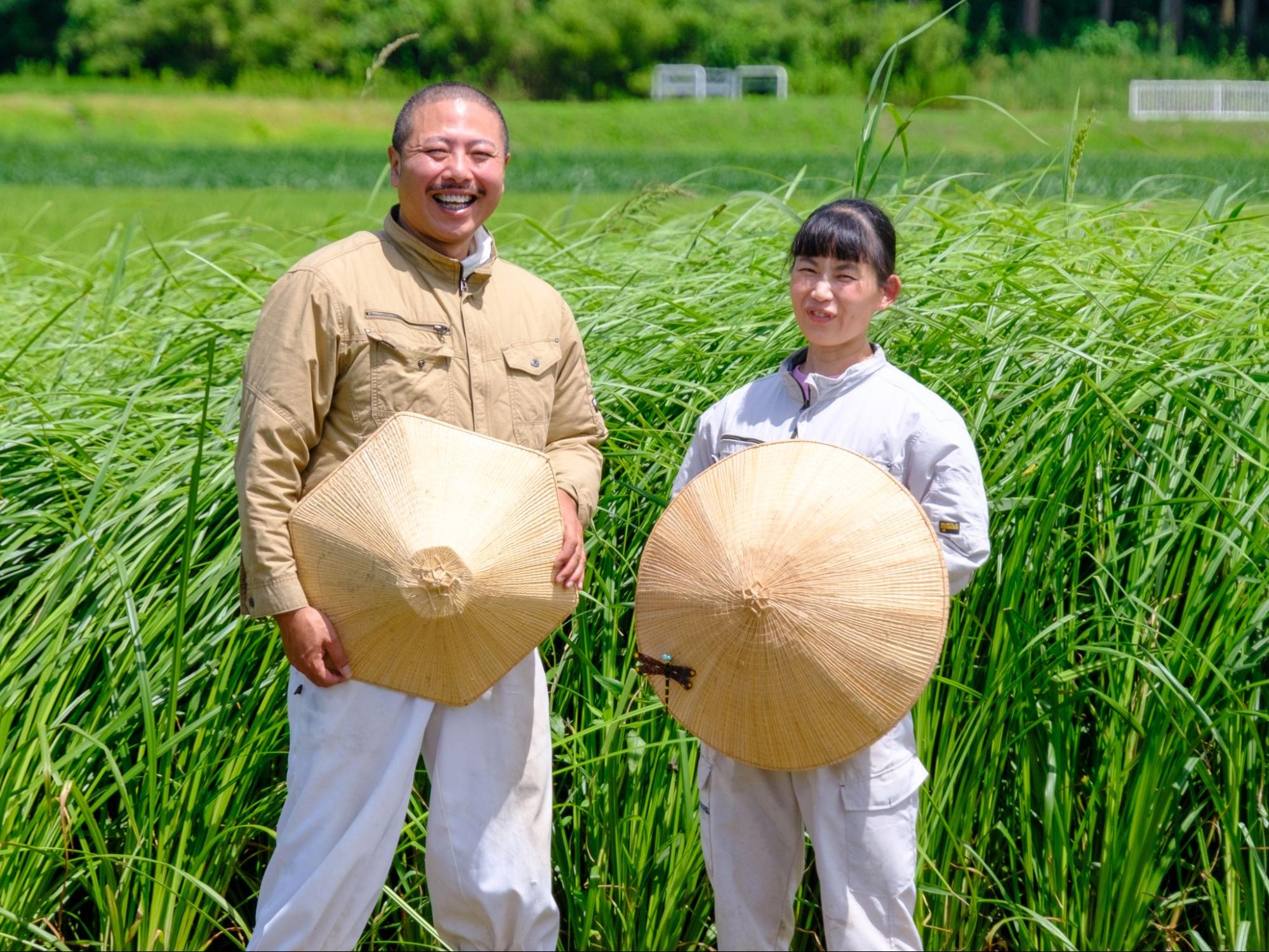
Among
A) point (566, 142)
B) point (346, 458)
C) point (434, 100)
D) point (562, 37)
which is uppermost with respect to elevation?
point (562, 37)

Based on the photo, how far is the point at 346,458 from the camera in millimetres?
2596

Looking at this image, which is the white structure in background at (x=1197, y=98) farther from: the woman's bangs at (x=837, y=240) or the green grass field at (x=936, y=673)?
the woman's bangs at (x=837, y=240)

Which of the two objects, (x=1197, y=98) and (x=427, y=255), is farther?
(x=1197, y=98)

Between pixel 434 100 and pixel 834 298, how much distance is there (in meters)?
0.80

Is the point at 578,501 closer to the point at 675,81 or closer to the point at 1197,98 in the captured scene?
the point at 1197,98

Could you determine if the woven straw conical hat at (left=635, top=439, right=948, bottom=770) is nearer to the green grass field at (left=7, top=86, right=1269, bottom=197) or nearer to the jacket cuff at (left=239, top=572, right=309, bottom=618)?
the jacket cuff at (left=239, top=572, right=309, bottom=618)

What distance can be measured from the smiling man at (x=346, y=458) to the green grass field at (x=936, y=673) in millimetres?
277

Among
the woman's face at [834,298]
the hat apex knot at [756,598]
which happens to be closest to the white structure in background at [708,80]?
the woman's face at [834,298]

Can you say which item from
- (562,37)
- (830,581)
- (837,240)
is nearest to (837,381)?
(837,240)

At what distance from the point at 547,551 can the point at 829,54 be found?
52044mm

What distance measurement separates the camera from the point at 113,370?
401 cm

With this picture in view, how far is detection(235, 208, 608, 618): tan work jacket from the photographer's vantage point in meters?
2.50

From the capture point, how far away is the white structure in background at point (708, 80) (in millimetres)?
50219

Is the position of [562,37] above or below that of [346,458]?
above
